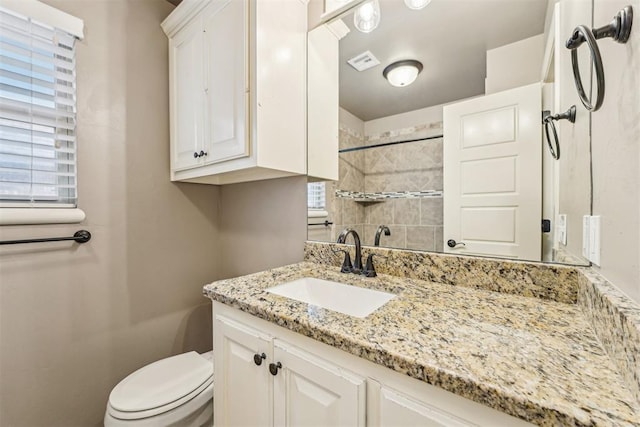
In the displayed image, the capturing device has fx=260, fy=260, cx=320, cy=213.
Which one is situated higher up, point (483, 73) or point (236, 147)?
point (483, 73)

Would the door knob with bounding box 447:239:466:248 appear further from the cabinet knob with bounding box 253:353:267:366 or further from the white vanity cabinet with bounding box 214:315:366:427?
the cabinet knob with bounding box 253:353:267:366

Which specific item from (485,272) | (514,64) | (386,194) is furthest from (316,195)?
(514,64)

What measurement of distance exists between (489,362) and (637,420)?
0.56ft

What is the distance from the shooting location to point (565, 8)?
846mm

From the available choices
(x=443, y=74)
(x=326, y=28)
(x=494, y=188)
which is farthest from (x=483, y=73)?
(x=326, y=28)

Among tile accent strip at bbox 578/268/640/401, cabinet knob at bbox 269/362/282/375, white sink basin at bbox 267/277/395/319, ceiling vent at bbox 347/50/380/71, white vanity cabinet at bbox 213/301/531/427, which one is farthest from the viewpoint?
ceiling vent at bbox 347/50/380/71

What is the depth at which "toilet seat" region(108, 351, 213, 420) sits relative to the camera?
1.00m

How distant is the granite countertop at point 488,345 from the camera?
382 millimetres

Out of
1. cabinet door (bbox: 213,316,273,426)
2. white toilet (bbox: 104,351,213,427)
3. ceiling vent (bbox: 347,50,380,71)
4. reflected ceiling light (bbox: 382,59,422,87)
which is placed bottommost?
white toilet (bbox: 104,351,213,427)

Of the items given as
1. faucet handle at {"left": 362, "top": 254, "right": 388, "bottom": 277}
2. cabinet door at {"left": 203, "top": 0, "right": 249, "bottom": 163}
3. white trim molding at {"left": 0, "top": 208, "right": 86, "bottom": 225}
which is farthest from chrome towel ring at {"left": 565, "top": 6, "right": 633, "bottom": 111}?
white trim molding at {"left": 0, "top": 208, "right": 86, "bottom": 225}

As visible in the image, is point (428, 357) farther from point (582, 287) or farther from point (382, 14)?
point (382, 14)

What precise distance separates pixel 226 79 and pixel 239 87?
115 millimetres

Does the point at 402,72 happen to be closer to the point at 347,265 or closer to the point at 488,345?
the point at 347,265

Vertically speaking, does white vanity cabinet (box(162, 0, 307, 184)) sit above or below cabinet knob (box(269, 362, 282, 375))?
above
